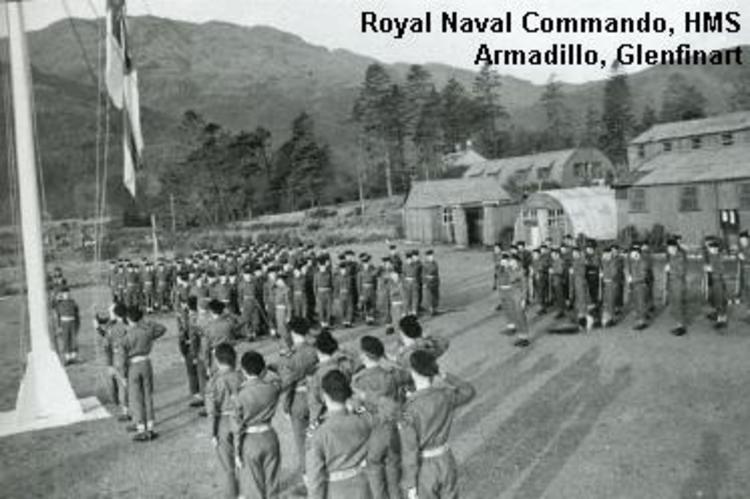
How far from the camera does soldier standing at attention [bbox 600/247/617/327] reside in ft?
53.5

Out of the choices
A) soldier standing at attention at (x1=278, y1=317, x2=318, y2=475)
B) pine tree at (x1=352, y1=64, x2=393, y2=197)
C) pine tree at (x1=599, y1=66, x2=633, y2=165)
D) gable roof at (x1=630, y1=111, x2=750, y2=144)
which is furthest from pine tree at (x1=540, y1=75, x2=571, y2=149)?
soldier standing at attention at (x1=278, y1=317, x2=318, y2=475)

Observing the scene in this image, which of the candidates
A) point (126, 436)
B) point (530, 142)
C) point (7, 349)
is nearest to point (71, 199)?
point (530, 142)

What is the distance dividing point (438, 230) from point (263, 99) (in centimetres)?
13734

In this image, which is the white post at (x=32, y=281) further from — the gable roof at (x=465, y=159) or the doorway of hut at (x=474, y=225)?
the gable roof at (x=465, y=159)

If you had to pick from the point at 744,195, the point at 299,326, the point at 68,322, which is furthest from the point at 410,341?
the point at 744,195

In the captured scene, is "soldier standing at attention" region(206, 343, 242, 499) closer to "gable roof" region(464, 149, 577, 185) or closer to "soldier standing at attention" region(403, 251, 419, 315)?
"soldier standing at attention" region(403, 251, 419, 315)

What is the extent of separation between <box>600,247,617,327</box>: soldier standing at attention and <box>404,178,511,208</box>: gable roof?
2453cm

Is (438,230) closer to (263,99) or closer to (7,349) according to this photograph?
(7,349)

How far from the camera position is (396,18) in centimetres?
1224

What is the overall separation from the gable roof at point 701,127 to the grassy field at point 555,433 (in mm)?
36686

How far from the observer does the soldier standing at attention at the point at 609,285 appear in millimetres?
16297

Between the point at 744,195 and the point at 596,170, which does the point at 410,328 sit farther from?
the point at 596,170

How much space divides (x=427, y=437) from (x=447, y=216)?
3680 cm

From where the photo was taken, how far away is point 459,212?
40812 millimetres
